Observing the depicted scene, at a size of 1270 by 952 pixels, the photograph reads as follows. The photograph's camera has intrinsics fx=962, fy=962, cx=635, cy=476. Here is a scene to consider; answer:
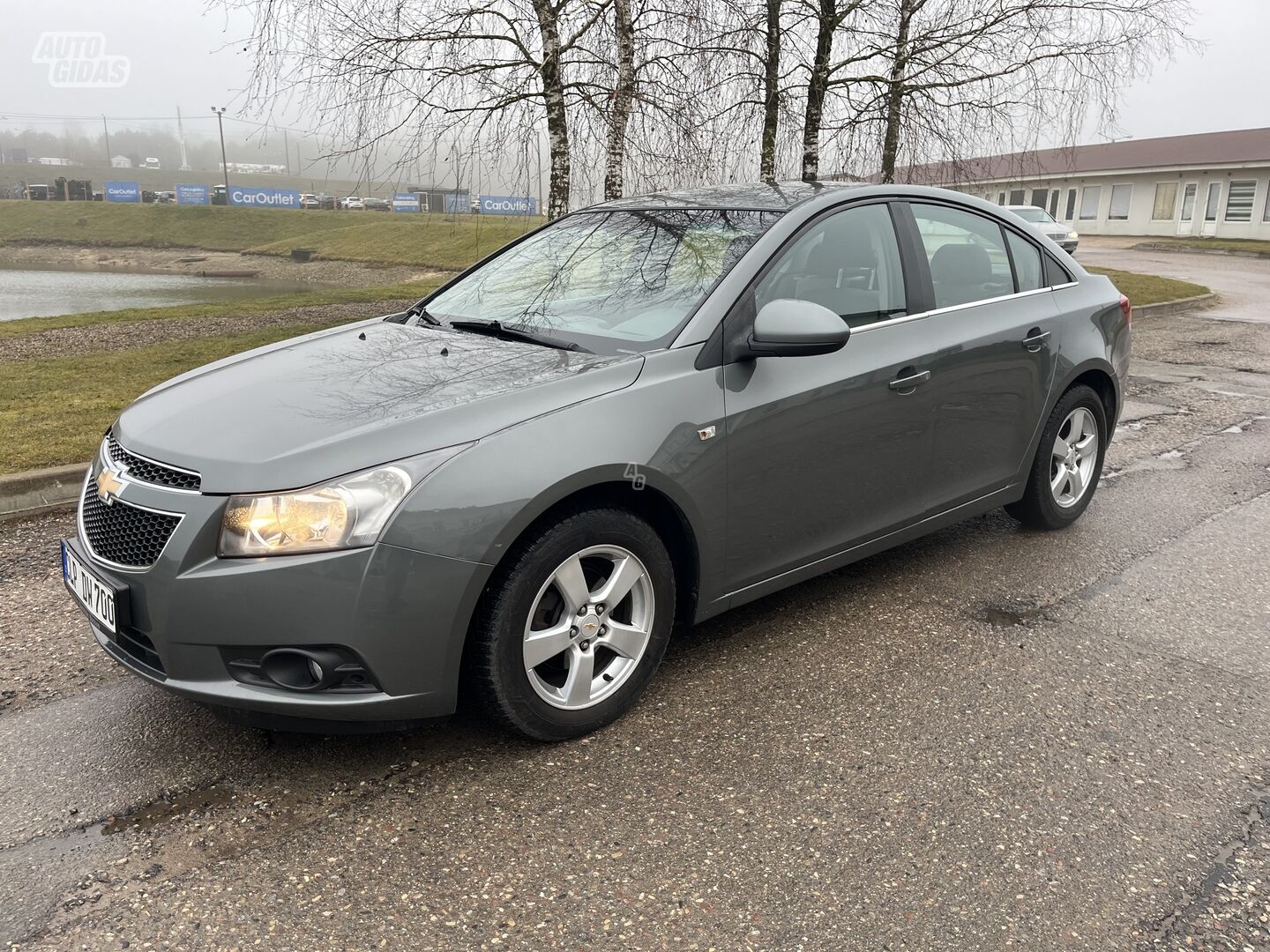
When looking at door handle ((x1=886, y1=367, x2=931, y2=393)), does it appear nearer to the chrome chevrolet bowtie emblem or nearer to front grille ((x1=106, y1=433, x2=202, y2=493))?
front grille ((x1=106, y1=433, x2=202, y2=493))

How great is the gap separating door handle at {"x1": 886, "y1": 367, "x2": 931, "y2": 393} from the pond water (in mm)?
17815

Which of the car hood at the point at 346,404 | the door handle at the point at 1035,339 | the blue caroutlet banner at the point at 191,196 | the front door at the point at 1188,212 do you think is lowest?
the car hood at the point at 346,404

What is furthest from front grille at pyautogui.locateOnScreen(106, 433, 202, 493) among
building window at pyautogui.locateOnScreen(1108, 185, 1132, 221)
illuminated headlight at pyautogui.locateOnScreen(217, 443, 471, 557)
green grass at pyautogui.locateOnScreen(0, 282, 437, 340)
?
building window at pyautogui.locateOnScreen(1108, 185, 1132, 221)

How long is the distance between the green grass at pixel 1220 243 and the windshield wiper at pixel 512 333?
38.2m

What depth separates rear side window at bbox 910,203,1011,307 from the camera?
161 inches

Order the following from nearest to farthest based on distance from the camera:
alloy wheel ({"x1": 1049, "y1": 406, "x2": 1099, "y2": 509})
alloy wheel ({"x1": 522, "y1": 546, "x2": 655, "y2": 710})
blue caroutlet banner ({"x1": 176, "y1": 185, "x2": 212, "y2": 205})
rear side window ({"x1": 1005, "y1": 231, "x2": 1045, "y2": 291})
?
1. alloy wheel ({"x1": 522, "y1": 546, "x2": 655, "y2": 710})
2. rear side window ({"x1": 1005, "y1": 231, "x2": 1045, "y2": 291})
3. alloy wheel ({"x1": 1049, "y1": 406, "x2": 1099, "y2": 509})
4. blue caroutlet banner ({"x1": 176, "y1": 185, "x2": 212, "y2": 205})

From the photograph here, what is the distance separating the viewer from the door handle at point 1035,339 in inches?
171

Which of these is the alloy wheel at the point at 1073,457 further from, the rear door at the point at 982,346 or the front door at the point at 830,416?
the front door at the point at 830,416

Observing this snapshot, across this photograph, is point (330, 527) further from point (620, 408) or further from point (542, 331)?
point (542, 331)

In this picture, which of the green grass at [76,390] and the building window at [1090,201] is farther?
the building window at [1090,201]

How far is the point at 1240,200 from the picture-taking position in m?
42.3

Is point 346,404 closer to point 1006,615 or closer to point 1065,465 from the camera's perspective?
point 1006,615

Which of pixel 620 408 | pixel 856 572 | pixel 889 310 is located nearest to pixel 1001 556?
pixel 856 572

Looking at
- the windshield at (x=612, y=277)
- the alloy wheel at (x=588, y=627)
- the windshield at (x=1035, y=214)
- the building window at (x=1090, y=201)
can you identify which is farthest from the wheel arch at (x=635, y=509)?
the building window at (x=1090, y=201)
